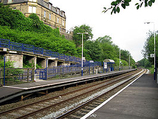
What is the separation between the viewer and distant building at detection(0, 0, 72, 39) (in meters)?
45.2

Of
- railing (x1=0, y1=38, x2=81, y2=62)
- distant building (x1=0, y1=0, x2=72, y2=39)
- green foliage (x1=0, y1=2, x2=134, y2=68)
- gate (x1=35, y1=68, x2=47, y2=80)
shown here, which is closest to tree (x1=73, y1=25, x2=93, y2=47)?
distant building (x1=0, y1=0, x2=72, y2=39)

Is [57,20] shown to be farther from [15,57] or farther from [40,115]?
[40,115]

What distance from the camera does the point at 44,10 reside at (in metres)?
49.2

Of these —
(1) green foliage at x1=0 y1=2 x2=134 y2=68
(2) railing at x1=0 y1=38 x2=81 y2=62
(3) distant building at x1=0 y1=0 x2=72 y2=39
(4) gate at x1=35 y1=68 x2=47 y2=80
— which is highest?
(3) distant building at x1=0 y1=0 x2=72 y2=39

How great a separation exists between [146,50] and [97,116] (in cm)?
4154

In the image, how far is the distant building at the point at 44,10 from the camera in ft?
148

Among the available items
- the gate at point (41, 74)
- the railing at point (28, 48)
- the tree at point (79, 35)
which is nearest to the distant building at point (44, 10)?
the tree at point (79, 35)

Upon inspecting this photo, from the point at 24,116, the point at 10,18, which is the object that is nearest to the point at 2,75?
the point at 24,116

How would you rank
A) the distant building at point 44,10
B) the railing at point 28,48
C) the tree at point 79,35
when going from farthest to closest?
the tree at point 79,35 → the distant building at point 44,10 → the railing at point 28,48

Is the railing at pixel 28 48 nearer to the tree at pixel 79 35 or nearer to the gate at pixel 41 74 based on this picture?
the gate at pixel 41 74

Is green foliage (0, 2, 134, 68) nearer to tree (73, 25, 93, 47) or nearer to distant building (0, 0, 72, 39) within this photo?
distant building (0, 0, 72, 39)

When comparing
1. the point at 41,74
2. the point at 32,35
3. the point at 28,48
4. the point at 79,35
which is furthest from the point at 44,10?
the point at 41,74

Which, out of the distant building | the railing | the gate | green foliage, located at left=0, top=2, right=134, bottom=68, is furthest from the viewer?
the distant building

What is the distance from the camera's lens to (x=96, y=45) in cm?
4906
